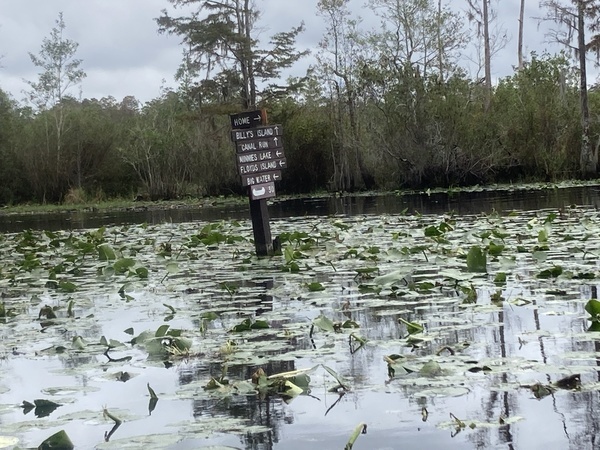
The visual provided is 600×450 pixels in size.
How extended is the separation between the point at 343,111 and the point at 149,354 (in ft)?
90.6

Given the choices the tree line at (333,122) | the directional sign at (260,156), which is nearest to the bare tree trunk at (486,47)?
the tree line at (333,122)

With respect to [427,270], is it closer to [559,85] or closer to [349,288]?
[349,288]

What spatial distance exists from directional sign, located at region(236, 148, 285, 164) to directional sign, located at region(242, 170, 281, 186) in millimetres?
144

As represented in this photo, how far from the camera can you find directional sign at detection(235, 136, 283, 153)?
796cm

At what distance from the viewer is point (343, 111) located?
101ft

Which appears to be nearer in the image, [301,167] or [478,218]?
[478,218]

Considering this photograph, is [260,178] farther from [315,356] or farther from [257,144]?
[315,356]

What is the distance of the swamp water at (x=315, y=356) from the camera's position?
2508 mm

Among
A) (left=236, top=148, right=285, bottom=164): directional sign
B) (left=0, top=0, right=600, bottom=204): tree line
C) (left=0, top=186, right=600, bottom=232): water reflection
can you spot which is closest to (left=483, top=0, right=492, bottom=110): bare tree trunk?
(left=0, top=0, right=600, bottom=204): tree line

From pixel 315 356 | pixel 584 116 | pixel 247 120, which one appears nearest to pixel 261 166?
pixel 247 120

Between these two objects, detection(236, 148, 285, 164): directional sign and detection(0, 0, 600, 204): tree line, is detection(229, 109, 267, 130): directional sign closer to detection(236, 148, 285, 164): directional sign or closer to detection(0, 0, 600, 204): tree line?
detection(236, 148, 285, 164): directional sign

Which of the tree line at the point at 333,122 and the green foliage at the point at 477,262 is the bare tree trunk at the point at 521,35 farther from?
the green foliage at the point at 477,262

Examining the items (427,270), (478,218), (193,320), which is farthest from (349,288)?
(478,218)

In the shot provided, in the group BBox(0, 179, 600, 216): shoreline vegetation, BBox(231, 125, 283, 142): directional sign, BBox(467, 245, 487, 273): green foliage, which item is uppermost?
BBox(231, 125, 283, 142): directional sign
